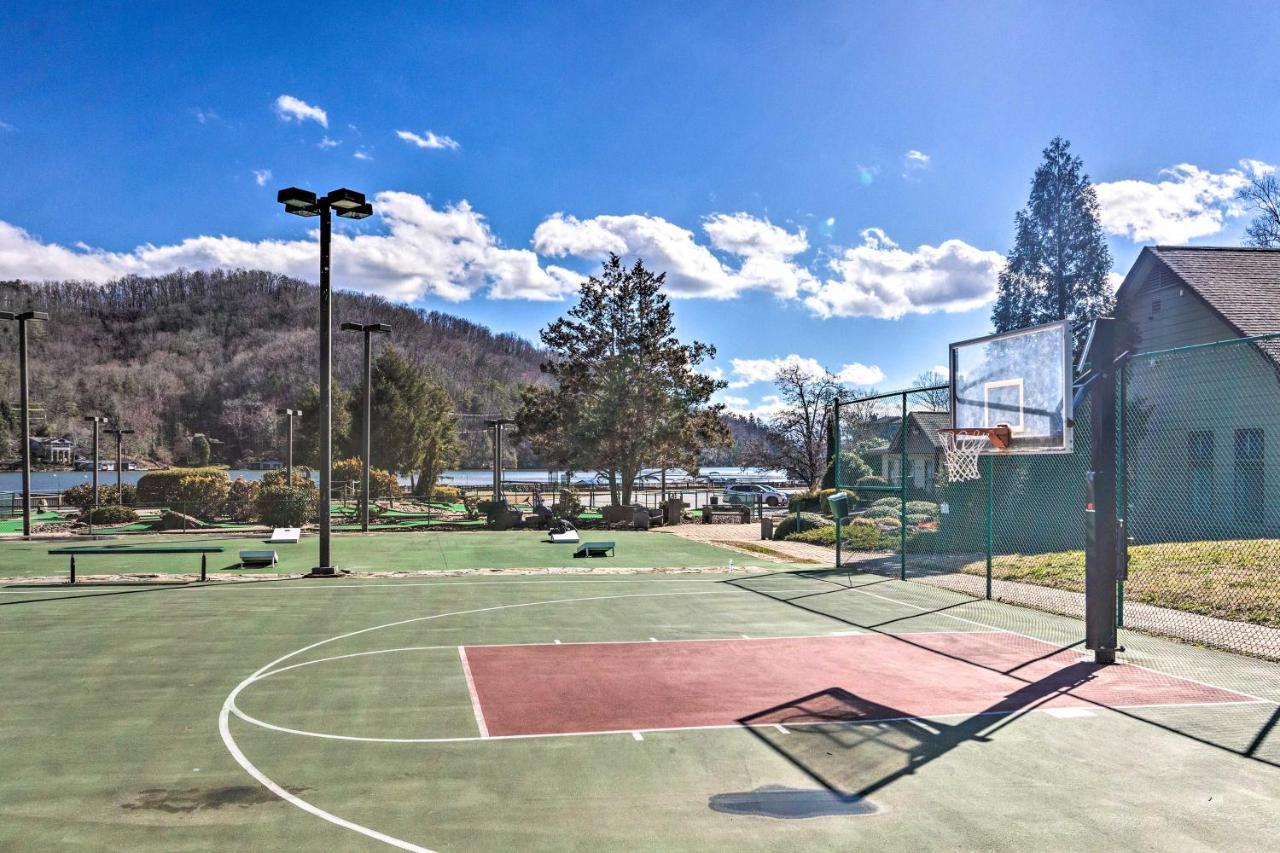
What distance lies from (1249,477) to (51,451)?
14303 cm

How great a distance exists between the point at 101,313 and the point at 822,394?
18869 centimetres

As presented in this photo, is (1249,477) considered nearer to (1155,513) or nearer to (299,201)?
(1155,513)

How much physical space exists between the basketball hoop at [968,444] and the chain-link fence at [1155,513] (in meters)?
0.76

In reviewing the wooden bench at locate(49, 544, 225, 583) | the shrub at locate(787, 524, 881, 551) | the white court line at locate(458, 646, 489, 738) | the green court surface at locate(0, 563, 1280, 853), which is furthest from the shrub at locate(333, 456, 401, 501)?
the white court line at locate(458, 646, 489, 738)

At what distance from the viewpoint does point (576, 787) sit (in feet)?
22.9

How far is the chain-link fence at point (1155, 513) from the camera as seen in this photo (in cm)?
1609

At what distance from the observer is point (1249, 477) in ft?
67.6

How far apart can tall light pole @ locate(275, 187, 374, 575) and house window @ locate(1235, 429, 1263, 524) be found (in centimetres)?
2104

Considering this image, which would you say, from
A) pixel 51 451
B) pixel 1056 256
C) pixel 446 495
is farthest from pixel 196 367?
pixel 1056 256

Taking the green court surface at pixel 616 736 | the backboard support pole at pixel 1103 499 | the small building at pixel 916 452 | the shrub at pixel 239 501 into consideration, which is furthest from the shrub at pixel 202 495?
the backboard support pole at pixel 1103 499

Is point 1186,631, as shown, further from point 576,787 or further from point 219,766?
point 219,766

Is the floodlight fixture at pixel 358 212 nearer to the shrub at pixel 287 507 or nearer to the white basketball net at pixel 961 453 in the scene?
the white basketball net at pixel 961 453

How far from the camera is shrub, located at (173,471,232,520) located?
3412 centimetres

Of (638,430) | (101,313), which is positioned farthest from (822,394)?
(101,313)
